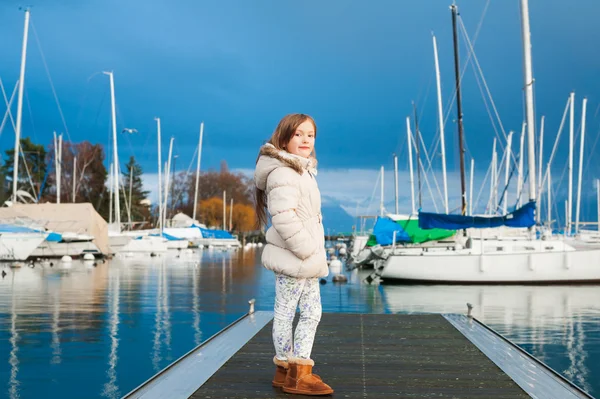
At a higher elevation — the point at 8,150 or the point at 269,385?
the point at 8,150

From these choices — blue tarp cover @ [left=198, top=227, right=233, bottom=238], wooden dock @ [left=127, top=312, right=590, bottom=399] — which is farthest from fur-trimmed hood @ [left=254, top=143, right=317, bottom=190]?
blue tarp cover @ [left=198, top=227, right=233, bottom=238]

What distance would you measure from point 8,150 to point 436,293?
6352cm

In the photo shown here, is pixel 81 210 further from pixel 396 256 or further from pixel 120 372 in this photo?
pixel 120 372

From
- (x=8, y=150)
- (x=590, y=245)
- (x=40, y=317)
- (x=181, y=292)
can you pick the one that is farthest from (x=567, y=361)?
(x=8, y=150)

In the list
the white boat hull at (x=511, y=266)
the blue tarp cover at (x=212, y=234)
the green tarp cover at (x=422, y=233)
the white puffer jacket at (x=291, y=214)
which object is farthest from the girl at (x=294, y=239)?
the blue tarp cover at (x=212, y=234)

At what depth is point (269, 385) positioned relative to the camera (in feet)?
17.5

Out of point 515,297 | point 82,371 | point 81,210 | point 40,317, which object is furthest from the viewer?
point 81,210

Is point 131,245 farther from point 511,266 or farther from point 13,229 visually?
point 511,266

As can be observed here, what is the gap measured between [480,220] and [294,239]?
21.4 m

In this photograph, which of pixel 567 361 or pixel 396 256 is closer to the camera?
pixel 567 361

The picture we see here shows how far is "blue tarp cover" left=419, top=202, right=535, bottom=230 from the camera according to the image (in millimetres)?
24406

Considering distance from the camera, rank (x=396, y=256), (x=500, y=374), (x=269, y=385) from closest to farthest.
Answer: (x=269, y=385)
(x=500, y=374)
(x=396, y=256)

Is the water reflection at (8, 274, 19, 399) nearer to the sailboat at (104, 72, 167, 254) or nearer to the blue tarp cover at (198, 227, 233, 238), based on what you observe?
the sailboat at (104, 72, 167, 254)

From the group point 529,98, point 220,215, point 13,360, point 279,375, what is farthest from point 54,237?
point 220,215
